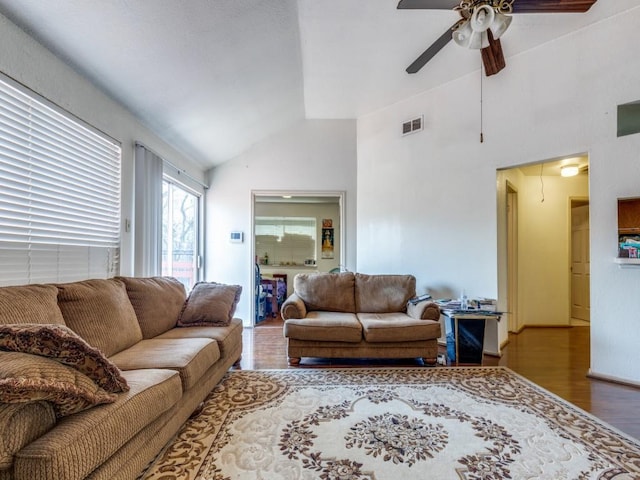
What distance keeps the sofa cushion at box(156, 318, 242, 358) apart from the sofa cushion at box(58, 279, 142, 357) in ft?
1.07

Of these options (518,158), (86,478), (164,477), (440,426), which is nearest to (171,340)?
(164,477)

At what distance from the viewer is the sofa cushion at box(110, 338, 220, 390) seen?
191cm

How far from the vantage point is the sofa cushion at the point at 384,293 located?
3762 millimetres

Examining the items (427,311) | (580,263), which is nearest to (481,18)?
(427,311)

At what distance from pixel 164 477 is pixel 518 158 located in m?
3.97

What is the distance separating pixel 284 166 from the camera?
16.5 feet

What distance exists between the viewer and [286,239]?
7.39 metres

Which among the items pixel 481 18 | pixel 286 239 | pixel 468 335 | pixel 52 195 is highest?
pixel 481 18

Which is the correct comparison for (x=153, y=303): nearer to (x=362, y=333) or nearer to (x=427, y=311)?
(x=362, y=333)

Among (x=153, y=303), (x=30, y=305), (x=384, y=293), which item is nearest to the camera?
(x=30, y=305)

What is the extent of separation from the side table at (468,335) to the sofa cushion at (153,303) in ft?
8.75

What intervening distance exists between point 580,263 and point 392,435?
527cm

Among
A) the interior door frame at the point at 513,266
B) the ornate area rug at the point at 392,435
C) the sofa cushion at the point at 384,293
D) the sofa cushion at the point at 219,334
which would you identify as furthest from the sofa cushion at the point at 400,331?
the interior door frame at the point at 513,266

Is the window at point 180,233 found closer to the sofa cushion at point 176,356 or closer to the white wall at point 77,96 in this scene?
the white wall at point 77,96
